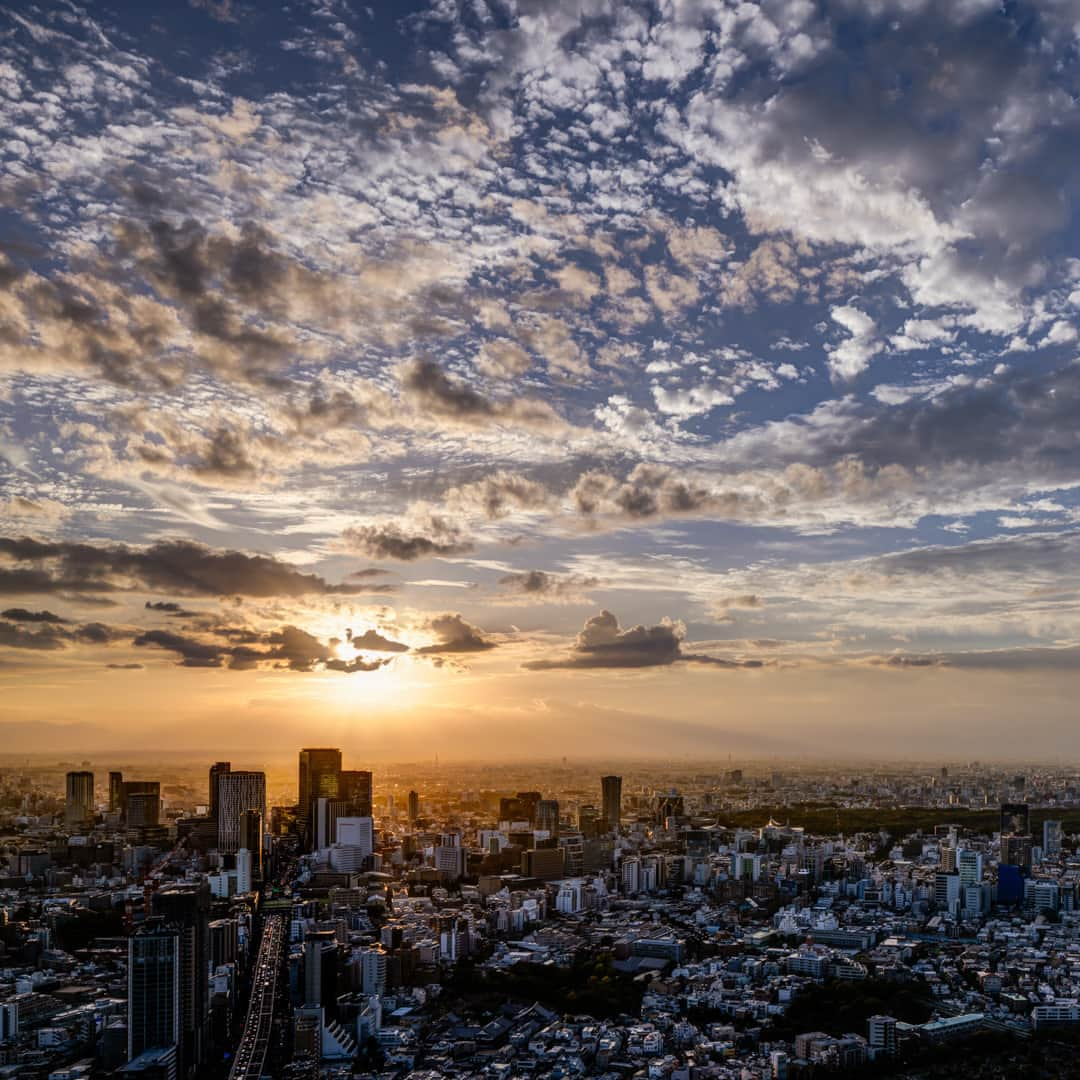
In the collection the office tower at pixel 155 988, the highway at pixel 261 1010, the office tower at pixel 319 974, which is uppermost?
the office tower at pixel 155 988

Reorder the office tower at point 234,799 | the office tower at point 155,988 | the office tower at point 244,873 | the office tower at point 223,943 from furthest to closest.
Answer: the office tower at point 234,799 < the office tower at point 244,873 < the office tower at point 223,943 < the office tower at point 155,988

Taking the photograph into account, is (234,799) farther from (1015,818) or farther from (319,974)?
(1015,818)

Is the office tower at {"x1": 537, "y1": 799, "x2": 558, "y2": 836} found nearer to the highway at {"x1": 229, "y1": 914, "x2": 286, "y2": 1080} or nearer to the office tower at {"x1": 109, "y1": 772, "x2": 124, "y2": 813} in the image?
the office tower at {"x1": 109, "y1": 772, "x2": 124, "y2": 813}

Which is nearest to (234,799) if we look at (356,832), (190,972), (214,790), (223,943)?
(214,790)

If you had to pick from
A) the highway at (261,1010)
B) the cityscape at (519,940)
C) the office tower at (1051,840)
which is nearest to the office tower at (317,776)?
the cityscape at (519,940)

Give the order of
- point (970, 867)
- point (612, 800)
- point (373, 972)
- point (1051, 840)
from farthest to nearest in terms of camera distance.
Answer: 1. point (612, 800)
2. point (1051, 840)
3. point (970, 867)
4. point (373, 972)

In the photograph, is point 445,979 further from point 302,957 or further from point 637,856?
point 637,856

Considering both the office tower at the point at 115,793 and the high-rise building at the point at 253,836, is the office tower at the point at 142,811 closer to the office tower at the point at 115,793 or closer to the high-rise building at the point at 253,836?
the office tower at the point at 115,793
